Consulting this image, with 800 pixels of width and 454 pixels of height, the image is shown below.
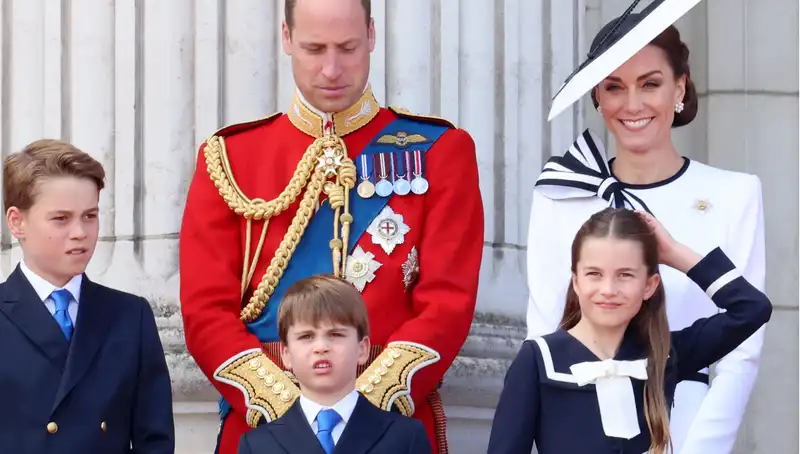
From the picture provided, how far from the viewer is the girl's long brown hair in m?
5.00

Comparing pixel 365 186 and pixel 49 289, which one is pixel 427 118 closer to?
pixel 365 186

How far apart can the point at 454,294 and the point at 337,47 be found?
0.75m

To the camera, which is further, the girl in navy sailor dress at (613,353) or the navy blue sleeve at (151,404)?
the navy blue sleeve at (151,404)

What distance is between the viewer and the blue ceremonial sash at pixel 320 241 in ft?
18.1

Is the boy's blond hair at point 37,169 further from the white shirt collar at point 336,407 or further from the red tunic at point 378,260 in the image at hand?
the white shirt collar at point 336,407

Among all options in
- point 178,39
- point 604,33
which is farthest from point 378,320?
point 178,39

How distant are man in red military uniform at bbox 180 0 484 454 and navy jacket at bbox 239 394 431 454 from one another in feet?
0.97

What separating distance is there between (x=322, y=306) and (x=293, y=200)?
0.69 m

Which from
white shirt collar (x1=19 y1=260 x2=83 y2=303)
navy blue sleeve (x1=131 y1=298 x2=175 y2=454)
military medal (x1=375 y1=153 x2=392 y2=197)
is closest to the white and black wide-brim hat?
military medal (x1=375 y1=153 x2=392 y2=197)

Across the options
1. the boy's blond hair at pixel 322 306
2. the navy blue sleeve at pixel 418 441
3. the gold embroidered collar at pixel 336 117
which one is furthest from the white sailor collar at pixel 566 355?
the gold embroidered collar at pixel 336 117

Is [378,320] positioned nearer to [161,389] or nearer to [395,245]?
[395,245]

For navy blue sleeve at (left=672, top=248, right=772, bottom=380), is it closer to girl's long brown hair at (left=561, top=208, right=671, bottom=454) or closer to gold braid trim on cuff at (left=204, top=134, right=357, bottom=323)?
girl's long brown hair at (left=561, top=208, right=671, bottom=454)

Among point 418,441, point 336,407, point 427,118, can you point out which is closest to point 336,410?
point 336,407

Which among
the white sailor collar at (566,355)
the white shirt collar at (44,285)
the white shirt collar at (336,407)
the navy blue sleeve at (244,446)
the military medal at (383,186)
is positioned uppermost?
the military medal at (383,186)
